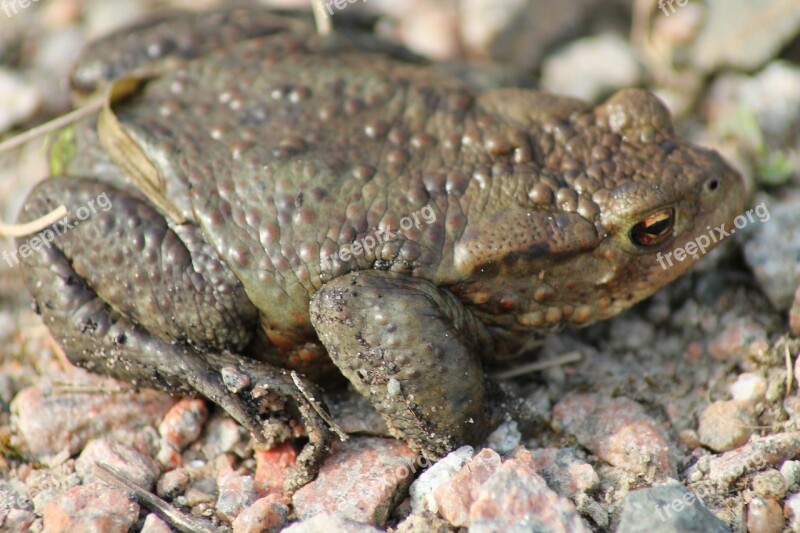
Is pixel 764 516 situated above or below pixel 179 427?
below

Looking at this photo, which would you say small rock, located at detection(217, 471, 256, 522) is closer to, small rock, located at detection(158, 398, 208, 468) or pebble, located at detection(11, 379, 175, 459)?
small rock, located at detection(158, 398, 208, 468)

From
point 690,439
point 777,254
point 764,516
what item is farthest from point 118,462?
point 777,254

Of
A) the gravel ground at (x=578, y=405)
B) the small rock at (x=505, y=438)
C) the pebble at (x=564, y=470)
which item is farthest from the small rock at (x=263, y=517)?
the pebble at (x=564, y=470)

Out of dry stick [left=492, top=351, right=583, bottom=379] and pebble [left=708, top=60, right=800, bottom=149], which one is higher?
pebble [left=708, top=60, right=800, bottom=149]

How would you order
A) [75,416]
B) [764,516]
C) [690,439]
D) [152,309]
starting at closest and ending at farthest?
[764,516], [152,309], [690,439], [75,416]

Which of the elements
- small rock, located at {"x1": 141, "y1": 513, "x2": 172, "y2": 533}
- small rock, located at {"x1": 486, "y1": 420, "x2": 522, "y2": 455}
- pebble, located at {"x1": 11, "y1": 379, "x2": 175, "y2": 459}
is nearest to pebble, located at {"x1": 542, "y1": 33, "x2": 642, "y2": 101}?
small rock, located at {"x1": 486, "y1": 420, "x2": 522, "y2": 455}

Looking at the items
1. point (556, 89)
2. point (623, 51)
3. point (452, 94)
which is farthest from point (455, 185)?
point (623, 51)

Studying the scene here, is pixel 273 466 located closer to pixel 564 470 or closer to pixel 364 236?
pixel 364 236
